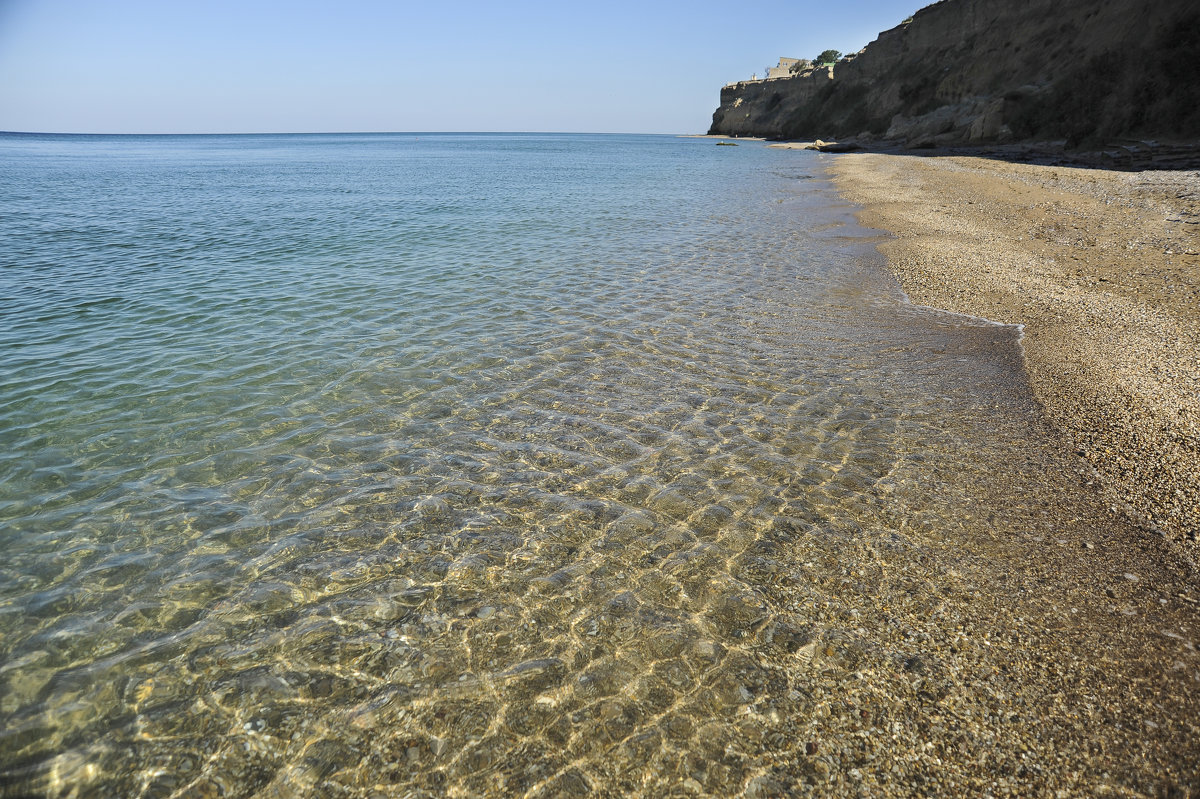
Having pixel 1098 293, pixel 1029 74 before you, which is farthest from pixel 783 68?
pixel 1098 293

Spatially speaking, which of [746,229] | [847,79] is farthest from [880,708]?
[847,79]

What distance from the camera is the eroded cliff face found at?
112ft

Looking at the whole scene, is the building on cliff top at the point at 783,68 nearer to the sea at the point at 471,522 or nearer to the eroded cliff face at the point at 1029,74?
the eroded cliff face at the point at 1029,74

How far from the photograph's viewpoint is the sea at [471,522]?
369 cm

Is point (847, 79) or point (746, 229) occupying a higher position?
point (847, 79)

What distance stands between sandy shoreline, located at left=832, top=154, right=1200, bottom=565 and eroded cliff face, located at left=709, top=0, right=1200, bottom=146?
14.4 m

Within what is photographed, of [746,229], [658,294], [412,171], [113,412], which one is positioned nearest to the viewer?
[113,412]

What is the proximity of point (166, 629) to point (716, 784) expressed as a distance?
4.26 metres

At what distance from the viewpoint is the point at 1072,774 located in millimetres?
3277

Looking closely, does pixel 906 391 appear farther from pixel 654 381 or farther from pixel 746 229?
pixel 746 229

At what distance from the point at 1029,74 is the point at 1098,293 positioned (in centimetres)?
5014

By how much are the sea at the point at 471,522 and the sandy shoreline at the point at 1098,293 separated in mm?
669

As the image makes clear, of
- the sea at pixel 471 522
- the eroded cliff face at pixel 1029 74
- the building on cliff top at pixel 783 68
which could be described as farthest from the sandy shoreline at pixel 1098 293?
the building on cliff top at pixel 783 68

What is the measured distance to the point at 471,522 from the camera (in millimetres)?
5785
